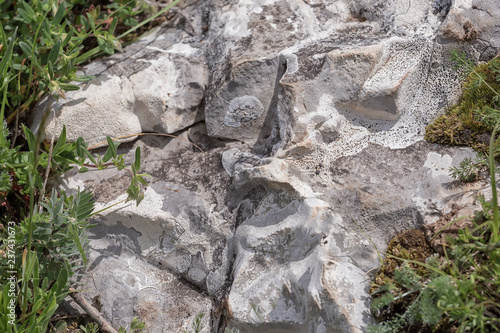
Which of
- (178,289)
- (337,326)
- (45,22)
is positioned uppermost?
(45,22)

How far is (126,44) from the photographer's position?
123 inches

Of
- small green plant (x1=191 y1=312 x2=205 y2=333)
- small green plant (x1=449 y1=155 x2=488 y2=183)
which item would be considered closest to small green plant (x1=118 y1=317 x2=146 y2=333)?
small green plant (x1=191 y1=312 x2=205 y2=333)

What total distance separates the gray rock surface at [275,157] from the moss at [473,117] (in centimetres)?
7

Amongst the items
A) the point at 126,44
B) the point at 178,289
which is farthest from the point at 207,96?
the point at 178,289

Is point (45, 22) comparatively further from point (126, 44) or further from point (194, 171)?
point (194, 171)

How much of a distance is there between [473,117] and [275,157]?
104cm

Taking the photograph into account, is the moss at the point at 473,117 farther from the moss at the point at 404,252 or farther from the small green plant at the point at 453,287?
the moss at the point at 404,252

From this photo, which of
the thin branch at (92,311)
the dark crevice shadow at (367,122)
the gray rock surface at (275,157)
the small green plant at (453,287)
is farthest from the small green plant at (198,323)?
the dark crevice shadow at (367,122)

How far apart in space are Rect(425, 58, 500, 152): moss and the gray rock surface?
7 cm

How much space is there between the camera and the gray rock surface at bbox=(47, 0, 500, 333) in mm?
2150

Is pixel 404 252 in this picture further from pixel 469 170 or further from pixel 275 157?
pixel 275 157

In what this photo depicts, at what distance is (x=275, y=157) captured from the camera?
237cm

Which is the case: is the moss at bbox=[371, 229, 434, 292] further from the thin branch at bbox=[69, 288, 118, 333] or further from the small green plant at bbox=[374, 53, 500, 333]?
the thin branch at bbox=[69, 288, 118, 333]

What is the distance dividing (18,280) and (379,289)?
169 centimetres
